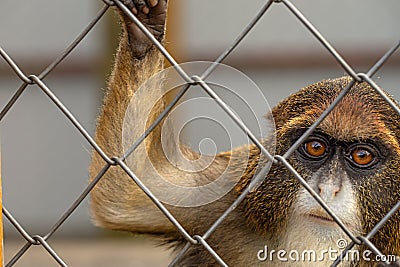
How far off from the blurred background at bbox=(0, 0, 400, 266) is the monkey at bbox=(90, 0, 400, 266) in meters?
3.63

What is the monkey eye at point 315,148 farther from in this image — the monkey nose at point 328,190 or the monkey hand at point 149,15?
the monkey hand at point 149,15

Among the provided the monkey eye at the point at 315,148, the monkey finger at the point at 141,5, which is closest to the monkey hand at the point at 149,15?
the monkey finger at the point at 141,5

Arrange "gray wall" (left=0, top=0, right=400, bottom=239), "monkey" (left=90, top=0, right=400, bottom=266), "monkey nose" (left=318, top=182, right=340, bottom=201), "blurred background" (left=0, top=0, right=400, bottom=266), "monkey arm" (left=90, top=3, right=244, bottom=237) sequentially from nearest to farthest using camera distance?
"monkey nose" (left=318, top=182, right=340, bottom=201), "monkey" (left=90, top=0, right=400, bottom=266), "monkey arm" (left=90, top=3, right=244, bottom=237), "blurred background" (left=0, top=0, right=400, bottom=266), "gray wall" (left=0, top=0, right=400, bottom=239)

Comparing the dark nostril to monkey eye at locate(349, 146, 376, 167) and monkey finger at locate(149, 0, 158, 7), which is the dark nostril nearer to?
monkey eye at locate(349, 146, 376, 167)

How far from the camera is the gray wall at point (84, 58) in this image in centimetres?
787

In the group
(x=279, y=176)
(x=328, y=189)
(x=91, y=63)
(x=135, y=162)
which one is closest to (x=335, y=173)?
(x=328, y=189)

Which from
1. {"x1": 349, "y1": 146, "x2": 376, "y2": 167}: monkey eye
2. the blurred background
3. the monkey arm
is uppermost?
the blurred background

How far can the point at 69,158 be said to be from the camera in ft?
27.9

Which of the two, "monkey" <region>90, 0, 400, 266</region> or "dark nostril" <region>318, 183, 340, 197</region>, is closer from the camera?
"dark nostril" <region>318, 183, 340, 197</region>

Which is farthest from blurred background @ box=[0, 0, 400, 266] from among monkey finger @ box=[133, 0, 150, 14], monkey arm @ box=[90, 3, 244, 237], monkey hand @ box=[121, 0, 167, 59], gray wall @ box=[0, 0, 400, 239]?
monkey finger @ box=[133, 0, 150, 14]

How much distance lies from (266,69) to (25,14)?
2.32 metres

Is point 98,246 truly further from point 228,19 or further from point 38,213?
point 228,19

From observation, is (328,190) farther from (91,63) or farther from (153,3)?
(91,63)

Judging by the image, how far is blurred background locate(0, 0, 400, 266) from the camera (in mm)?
7738
